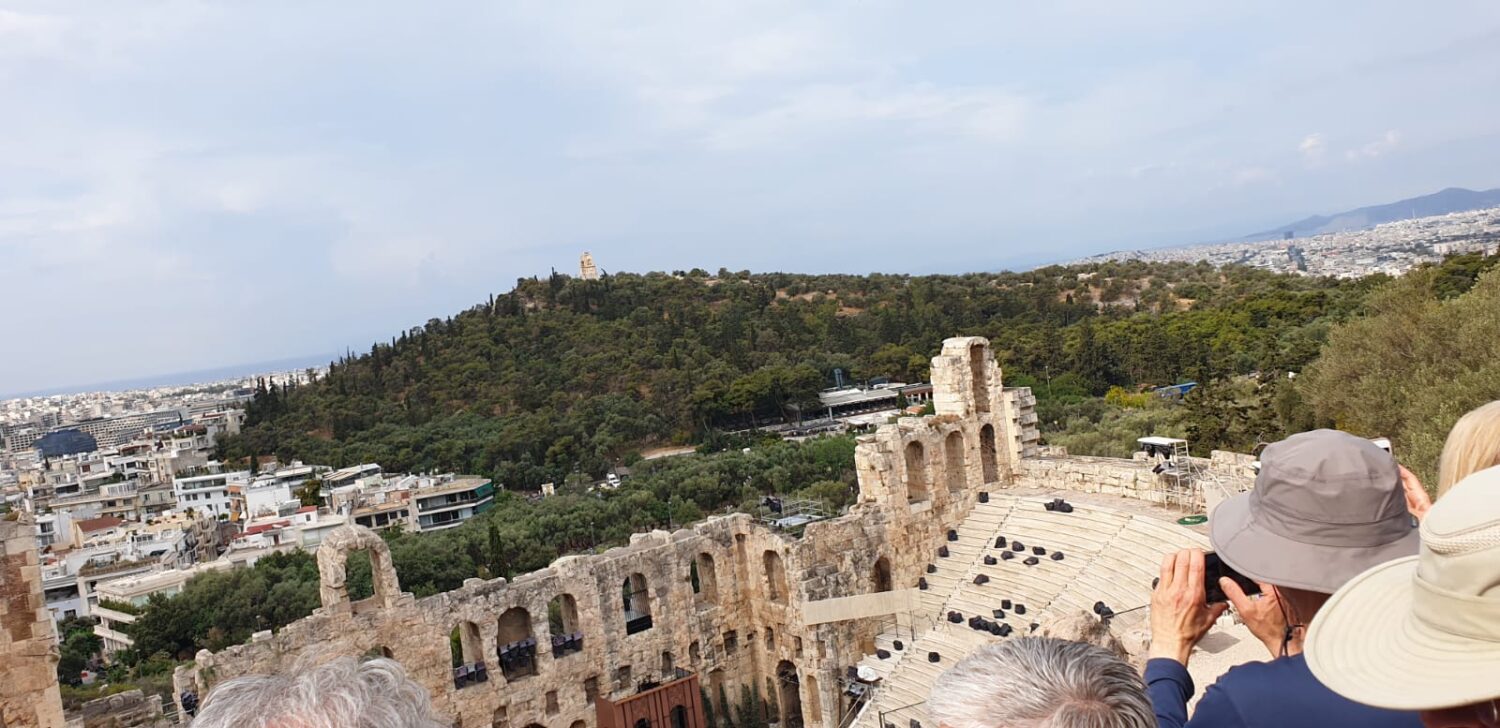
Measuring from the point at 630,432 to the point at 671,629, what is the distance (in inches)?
1593

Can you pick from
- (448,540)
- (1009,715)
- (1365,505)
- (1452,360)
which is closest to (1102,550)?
(1452,360)

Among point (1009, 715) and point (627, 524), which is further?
point (627, 524)

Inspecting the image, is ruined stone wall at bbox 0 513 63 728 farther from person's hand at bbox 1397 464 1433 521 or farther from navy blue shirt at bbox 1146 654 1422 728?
person's hand at bbox 1397 464 1433 521

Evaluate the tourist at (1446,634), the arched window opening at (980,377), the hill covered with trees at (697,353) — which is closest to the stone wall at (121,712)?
the arched window opening at (980,377)

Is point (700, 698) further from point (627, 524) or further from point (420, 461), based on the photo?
point (420, 461)

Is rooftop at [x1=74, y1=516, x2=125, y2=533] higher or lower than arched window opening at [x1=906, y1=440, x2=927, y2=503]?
lower

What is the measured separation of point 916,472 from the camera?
22.0 meters

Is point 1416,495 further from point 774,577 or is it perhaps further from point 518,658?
point 774,577

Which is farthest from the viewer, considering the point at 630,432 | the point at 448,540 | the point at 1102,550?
the point at 630,432

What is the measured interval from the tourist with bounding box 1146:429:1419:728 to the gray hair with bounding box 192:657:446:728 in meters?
2.68

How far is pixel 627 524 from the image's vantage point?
39.8m

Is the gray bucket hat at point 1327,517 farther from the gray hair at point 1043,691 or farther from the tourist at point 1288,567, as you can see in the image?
the gray hair at point 1043,691

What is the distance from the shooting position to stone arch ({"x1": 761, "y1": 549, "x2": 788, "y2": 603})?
20781mm

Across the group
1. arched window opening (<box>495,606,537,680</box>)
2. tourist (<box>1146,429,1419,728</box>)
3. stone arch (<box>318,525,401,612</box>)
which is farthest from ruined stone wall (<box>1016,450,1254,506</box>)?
tourist (<box>1146,429,1419,728</box>)
